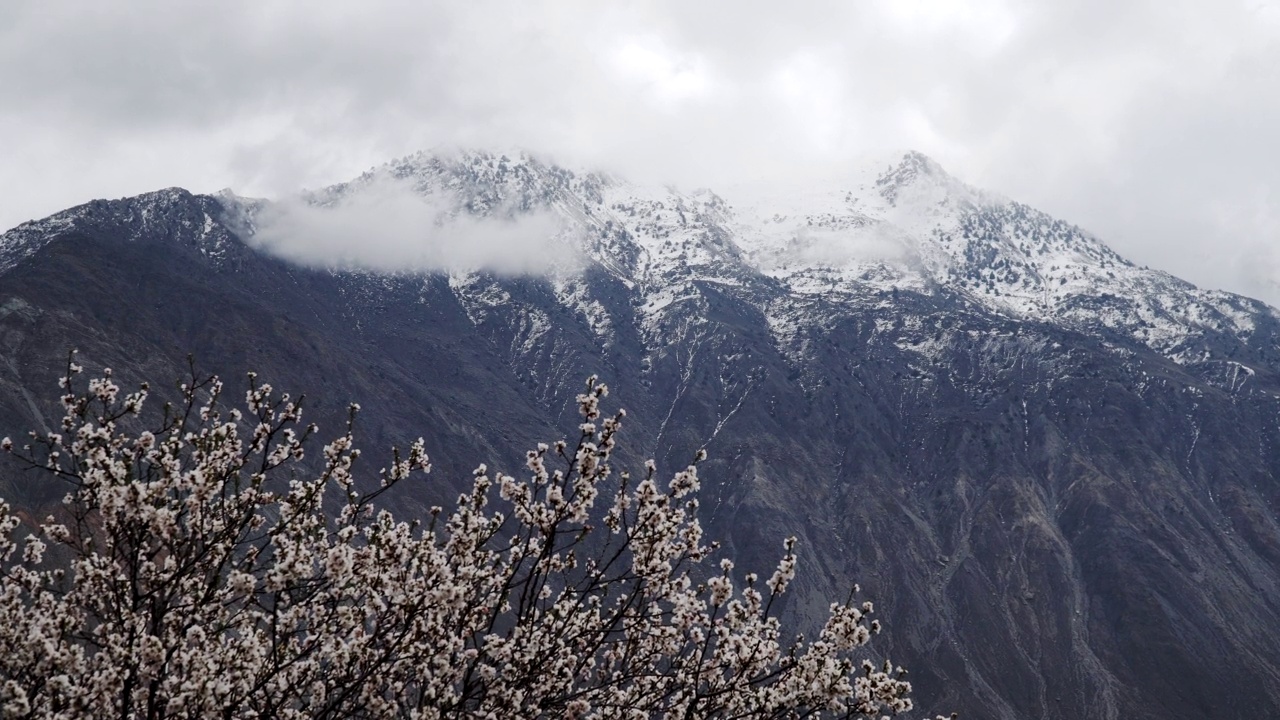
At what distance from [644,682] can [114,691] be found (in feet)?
21.6

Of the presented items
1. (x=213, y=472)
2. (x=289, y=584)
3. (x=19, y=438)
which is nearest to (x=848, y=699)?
(x=289, y=584)

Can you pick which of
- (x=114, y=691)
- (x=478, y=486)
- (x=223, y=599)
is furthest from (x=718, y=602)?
(x=114, y=691)

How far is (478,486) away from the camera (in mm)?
11414

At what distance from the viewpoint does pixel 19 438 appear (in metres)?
159

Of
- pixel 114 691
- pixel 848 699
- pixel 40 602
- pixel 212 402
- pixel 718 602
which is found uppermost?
pixel 212 402

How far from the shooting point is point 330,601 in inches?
432

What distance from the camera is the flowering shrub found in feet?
30.6

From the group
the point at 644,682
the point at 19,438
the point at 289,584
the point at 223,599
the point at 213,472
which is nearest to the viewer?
the point at 289,584

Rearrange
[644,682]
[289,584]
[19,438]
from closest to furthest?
[289,584], [644,682], [19,438]

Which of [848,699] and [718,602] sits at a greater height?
[718,602]

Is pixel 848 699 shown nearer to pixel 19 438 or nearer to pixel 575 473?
pixel 575 473

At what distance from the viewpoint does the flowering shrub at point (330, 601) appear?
931 centimetres

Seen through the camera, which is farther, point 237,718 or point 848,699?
point 848,699

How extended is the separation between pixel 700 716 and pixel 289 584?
5570mm
